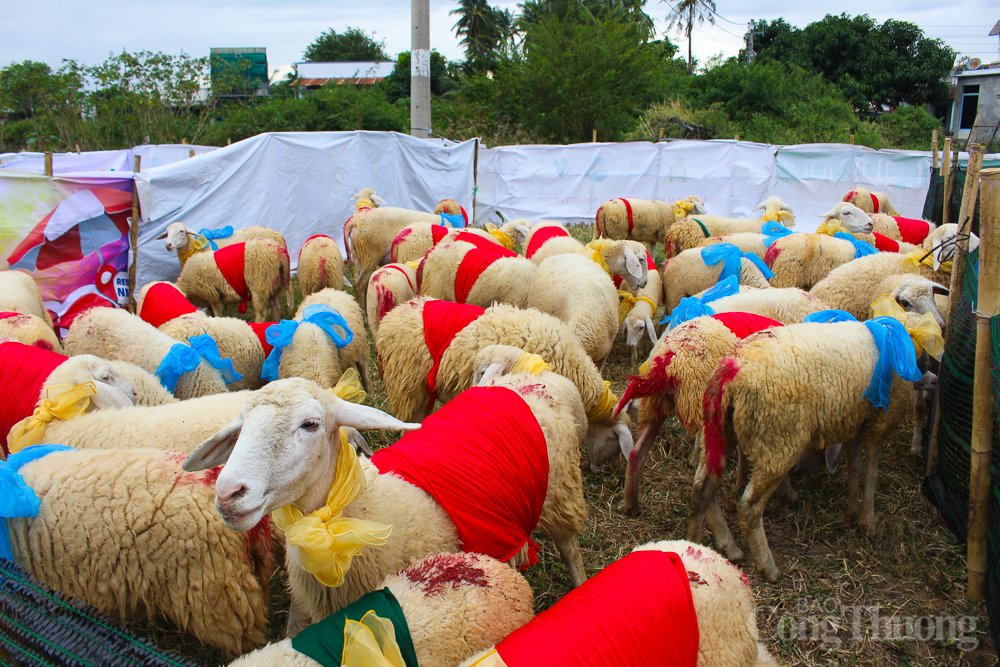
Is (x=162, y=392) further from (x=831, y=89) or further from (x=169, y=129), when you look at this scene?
(x=831, y=89)

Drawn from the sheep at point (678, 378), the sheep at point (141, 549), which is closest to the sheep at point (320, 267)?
the sheep at point (678, 378)

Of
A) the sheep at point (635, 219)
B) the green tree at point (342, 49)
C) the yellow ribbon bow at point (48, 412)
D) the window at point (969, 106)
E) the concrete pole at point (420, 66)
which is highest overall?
the green tree at point (342, 49)

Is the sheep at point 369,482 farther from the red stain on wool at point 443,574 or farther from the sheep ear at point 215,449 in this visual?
the red stain on wool at point 443,574

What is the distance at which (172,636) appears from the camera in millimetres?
2717

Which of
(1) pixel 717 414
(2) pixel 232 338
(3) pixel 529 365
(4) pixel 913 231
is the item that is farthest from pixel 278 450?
(4) pixel 913 231

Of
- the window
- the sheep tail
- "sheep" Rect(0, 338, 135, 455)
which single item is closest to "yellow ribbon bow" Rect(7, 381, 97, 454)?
"sheep" Rect(0, 338, 135, 455)

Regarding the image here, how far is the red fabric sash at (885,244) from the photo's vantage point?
717cm

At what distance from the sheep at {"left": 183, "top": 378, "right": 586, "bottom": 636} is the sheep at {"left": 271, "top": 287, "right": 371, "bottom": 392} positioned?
6.44 ft

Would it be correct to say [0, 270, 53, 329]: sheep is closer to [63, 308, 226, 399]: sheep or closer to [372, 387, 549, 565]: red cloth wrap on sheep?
[63, 308, 226, 399]: sheep

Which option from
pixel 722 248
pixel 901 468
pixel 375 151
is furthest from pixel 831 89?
pixel 901 468

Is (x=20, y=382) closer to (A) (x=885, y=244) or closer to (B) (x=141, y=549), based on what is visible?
(B) (x=141, y=549)

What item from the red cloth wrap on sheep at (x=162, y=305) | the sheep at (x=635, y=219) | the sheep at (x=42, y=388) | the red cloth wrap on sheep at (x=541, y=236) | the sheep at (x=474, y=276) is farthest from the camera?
the sheep at (x=635, y=219)

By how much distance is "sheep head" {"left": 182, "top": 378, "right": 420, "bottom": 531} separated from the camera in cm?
171

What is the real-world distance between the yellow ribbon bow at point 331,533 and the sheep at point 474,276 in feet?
12.8
